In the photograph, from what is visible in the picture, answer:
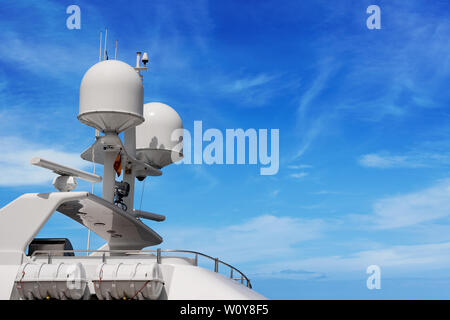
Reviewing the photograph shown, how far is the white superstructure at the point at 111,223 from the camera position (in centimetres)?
1927

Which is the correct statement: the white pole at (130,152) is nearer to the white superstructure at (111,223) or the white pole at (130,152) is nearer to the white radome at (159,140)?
the white superstructure at (111,223)

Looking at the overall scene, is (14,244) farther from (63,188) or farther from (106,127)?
(106,127)

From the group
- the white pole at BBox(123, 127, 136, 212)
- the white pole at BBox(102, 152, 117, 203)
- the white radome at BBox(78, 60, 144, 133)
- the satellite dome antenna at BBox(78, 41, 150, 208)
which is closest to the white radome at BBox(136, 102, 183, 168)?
the white pole at BBox(123, 127, 136, 212)

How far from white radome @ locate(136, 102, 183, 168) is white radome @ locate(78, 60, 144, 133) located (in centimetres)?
521

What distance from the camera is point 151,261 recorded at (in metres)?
20.3

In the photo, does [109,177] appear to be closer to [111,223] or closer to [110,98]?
[111,223]

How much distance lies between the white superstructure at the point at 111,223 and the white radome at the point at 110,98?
0.04 metres

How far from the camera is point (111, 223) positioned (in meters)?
26.9

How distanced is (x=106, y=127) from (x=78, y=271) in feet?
25.5

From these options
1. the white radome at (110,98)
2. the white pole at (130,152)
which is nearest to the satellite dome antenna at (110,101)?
the white radome at (110,98)

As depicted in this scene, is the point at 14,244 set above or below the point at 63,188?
below
